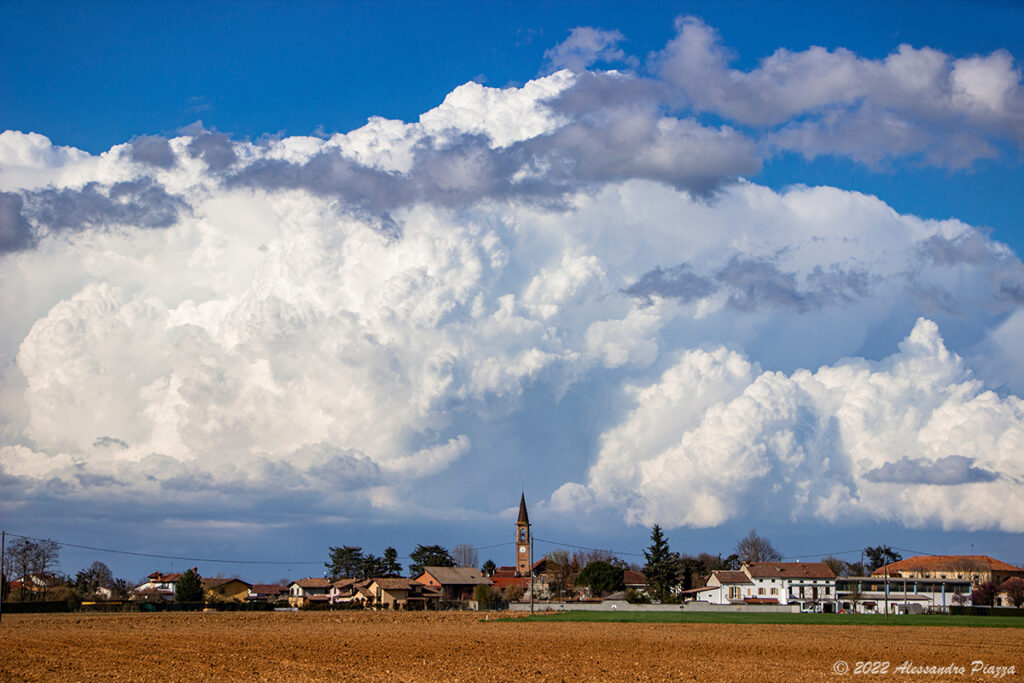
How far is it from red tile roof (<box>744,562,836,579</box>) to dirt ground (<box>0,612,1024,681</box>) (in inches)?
3423

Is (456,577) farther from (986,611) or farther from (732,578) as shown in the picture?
(986,611)

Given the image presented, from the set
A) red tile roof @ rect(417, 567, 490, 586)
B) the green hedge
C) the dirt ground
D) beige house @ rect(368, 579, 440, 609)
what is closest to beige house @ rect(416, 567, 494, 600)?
red tile roof @ rect(417, 567, 490, 586)

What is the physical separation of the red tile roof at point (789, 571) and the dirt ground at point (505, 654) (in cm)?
8695

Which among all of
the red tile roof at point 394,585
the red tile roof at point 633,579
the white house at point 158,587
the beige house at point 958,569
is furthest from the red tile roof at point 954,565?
the white house at point 158,587

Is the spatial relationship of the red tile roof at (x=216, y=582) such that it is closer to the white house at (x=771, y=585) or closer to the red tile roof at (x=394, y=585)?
the red tile roof at (x=394, y=585)

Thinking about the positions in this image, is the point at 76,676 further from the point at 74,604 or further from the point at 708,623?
the point at 74,604

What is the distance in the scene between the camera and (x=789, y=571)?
5901 inches

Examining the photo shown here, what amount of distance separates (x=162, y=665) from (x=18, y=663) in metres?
5.51

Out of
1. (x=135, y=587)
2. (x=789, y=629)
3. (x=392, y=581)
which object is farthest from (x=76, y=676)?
(x=135, y=587)

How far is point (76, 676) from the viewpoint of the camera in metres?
31.0

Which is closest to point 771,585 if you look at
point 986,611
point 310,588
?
point 986,611

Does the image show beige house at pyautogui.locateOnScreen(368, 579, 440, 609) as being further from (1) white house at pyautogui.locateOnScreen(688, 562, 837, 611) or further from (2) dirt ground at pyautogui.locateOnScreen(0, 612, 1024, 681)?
(2) dirt ground at pyautogui.locateOnScreen(0, 612, 1024, 681)

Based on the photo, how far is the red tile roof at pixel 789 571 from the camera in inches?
5846

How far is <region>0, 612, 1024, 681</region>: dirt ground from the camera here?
32.4 m
